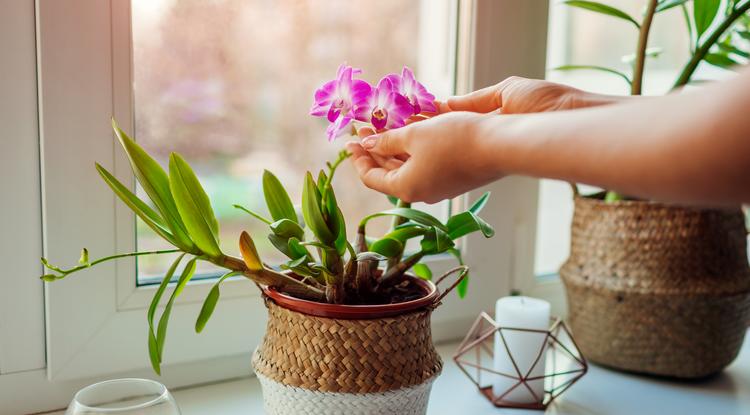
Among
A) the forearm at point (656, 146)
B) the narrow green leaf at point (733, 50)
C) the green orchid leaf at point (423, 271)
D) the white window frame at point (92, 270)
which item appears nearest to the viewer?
the forearm at point (656, 146)

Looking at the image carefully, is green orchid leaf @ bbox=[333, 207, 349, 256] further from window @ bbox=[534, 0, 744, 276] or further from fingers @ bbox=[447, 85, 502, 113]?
window @ bbox=[534, 0, 744, 276]

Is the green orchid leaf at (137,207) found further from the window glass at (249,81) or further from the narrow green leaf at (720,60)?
the narrow green leaf at (720,60)

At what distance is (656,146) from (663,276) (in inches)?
25.0

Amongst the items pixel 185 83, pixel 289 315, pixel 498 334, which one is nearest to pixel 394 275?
pixel 289 315

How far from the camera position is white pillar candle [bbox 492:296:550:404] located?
3.28 ft

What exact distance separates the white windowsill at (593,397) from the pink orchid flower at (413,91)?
16.7 inches

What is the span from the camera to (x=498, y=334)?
1021 millimetres

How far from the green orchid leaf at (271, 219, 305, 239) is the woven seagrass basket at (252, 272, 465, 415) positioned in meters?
0.07

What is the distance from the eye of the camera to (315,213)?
748 millimetres

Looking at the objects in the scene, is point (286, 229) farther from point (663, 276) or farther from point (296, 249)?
point (663, 276)

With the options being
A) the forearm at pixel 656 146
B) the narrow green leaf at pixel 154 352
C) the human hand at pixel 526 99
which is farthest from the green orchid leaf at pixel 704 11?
the narrow green leaf at pixel 154 352

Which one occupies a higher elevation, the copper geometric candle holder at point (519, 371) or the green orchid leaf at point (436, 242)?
the green orchid leaf at point (436, 242)

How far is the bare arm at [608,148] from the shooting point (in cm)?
45

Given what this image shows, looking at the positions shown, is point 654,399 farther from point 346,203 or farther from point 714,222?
point 346,203
